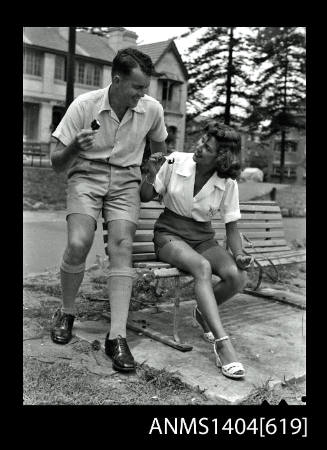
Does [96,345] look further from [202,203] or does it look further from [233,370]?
[202,203]

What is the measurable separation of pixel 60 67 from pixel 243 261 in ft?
103

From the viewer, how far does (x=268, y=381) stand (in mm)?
3309

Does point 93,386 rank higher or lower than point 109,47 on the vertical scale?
lower

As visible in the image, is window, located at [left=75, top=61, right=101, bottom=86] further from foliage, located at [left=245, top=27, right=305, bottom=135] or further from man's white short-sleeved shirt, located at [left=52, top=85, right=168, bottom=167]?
man's white short-sleeved shirt, located at [left=52, top=85, right=168, bottom=167]

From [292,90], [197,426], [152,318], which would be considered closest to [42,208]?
[152,318]

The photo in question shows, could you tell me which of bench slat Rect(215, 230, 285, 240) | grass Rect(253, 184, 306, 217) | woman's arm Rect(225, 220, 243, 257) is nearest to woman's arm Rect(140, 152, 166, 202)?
woman's arm Rect(225, 220, 243, 257)

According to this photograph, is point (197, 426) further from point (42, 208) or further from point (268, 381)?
point (42, 208)

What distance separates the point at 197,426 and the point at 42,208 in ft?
35.2

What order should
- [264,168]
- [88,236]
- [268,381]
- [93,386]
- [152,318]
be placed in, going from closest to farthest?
1. [93,386]
2. [268,381]
3. [88,236]
4. [152,318]
5. [264,168]

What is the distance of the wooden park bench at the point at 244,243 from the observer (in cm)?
383

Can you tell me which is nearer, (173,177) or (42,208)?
(173,177)

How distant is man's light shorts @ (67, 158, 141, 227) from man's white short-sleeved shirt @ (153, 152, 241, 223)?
0.73 feet

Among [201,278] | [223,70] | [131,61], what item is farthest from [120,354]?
[223,70]

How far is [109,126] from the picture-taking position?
377 cm
